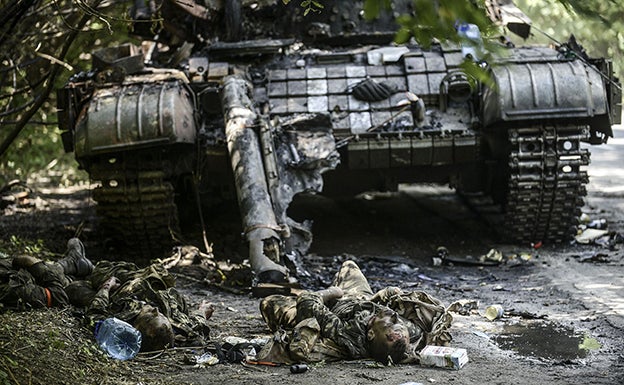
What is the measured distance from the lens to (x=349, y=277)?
21.9 ft

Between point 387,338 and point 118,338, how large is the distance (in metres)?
1.46

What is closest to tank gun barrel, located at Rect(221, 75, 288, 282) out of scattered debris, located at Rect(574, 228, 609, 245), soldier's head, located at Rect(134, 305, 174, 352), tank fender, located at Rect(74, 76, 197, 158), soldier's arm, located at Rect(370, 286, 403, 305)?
tank fender, located at Rect(74, 76, 197, 158)

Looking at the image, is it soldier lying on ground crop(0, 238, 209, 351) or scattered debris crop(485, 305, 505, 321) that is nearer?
soldier lying on ground crop(0, 238, 209, 351)

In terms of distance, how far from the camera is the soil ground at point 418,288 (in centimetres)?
481

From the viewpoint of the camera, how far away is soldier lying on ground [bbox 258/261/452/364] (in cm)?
507

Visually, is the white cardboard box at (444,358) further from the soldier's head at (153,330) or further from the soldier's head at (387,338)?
the soldier's head at (153,330)

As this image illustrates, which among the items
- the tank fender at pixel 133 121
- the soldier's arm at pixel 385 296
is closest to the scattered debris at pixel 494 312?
the soldier's arm at pixel 385 296

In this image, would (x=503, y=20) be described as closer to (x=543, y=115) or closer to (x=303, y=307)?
(x=543, y=115)

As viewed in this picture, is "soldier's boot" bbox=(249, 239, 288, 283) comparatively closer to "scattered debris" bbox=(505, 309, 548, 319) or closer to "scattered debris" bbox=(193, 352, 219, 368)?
"scattered debris" bbox=(505, 309, 548, 319)

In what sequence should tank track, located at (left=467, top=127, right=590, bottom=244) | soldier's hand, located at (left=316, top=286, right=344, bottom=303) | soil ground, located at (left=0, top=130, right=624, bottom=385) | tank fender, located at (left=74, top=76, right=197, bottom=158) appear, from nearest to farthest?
soil ground, located at (left=0, top=130, right=624, bottom=385) → soldier's hand, located at (left=316, top=286, right=344, bottom=303) → tank fender, located at (left=74, top=76, right=197, bottom=158) → tank track, located at (left=467, top=127, right=590, bottom=244)

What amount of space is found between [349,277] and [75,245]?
1.96 m

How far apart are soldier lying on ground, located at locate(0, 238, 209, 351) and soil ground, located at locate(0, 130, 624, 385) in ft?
0.43

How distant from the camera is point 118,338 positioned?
204 inches

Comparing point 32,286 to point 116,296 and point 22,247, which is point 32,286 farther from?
point 22,247
